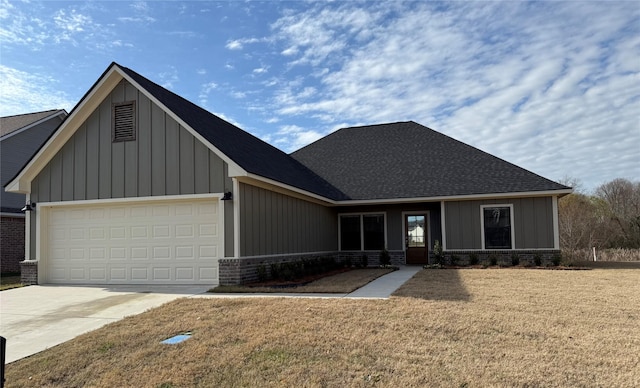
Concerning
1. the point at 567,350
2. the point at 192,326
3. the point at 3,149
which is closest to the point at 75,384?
the point at 192,326

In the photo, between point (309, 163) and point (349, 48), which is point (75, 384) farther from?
point (309, 163)

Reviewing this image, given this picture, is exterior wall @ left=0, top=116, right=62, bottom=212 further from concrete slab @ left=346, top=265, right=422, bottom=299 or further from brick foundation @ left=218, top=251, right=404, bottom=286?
concrete slab @ left=346, top=265, right=422, bottom=299

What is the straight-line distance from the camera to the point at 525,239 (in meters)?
17.0

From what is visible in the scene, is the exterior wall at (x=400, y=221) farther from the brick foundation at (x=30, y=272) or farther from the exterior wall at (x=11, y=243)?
the exterior wall at (x=11, y=243)

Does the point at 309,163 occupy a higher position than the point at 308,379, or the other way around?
the point at 309,163

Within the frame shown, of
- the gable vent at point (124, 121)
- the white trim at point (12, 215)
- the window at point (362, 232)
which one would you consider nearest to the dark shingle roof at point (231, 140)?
the gable vent at point (124, 121)

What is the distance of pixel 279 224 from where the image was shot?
556 inches

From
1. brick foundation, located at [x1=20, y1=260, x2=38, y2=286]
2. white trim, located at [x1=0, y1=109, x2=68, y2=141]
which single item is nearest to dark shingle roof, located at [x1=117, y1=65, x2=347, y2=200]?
brick foundation, located at [x1=20, y1=260, x2=38, y2=286]

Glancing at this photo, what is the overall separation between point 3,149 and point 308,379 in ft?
71.2

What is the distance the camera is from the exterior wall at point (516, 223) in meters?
16.8

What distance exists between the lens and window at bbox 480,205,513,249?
17.2m

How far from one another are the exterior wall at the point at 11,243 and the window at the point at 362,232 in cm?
1340

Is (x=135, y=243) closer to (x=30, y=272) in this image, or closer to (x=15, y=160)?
(x=30, y=272)

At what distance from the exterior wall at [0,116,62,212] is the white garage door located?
7.82 metres
